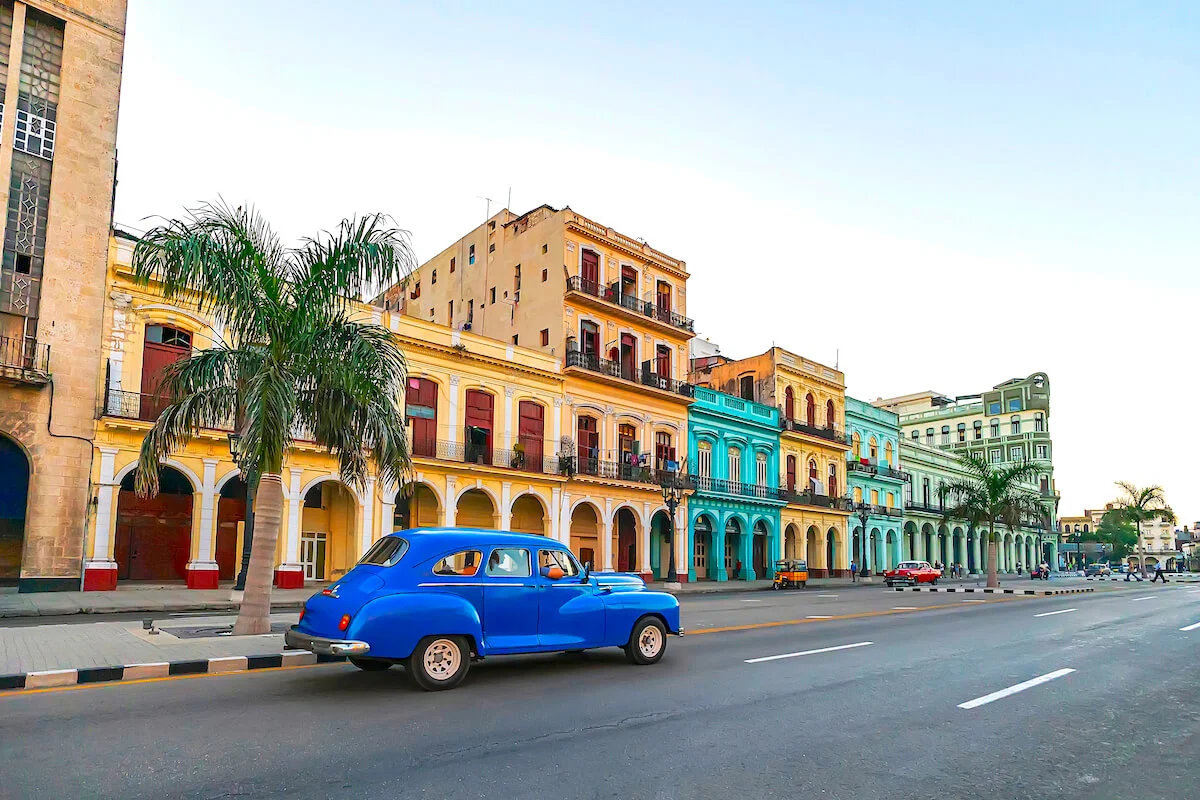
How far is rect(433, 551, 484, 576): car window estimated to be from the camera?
9117mm

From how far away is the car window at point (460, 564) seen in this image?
912 centimetres

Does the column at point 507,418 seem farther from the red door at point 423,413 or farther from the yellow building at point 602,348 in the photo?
the red door at point 423,413

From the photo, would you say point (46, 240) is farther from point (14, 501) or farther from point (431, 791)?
point (431, 791)

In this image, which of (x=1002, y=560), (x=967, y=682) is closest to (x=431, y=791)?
(x=967, y=682)

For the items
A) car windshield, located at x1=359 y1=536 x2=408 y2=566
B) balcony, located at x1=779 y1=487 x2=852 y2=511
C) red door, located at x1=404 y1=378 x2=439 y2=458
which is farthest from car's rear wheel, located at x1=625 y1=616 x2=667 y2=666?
balcony, located at x1=779 y1=487 x2=852 y2=511

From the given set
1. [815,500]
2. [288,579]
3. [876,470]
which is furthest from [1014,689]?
[876,470]

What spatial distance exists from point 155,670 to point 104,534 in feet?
55.1

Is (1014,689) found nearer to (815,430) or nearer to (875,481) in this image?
(815,430)

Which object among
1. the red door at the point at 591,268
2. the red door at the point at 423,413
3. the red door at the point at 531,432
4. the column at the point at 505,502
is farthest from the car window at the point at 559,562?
the red door at the point at 591,268

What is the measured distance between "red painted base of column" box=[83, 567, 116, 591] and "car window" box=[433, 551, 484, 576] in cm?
1892

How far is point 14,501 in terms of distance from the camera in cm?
2316

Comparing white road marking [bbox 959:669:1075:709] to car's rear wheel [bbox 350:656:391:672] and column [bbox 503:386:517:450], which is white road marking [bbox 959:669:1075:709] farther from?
column [bbox 503:386:517:450]

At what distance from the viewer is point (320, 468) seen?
28.2 metres

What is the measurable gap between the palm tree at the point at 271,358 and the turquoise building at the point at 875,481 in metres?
44.7
